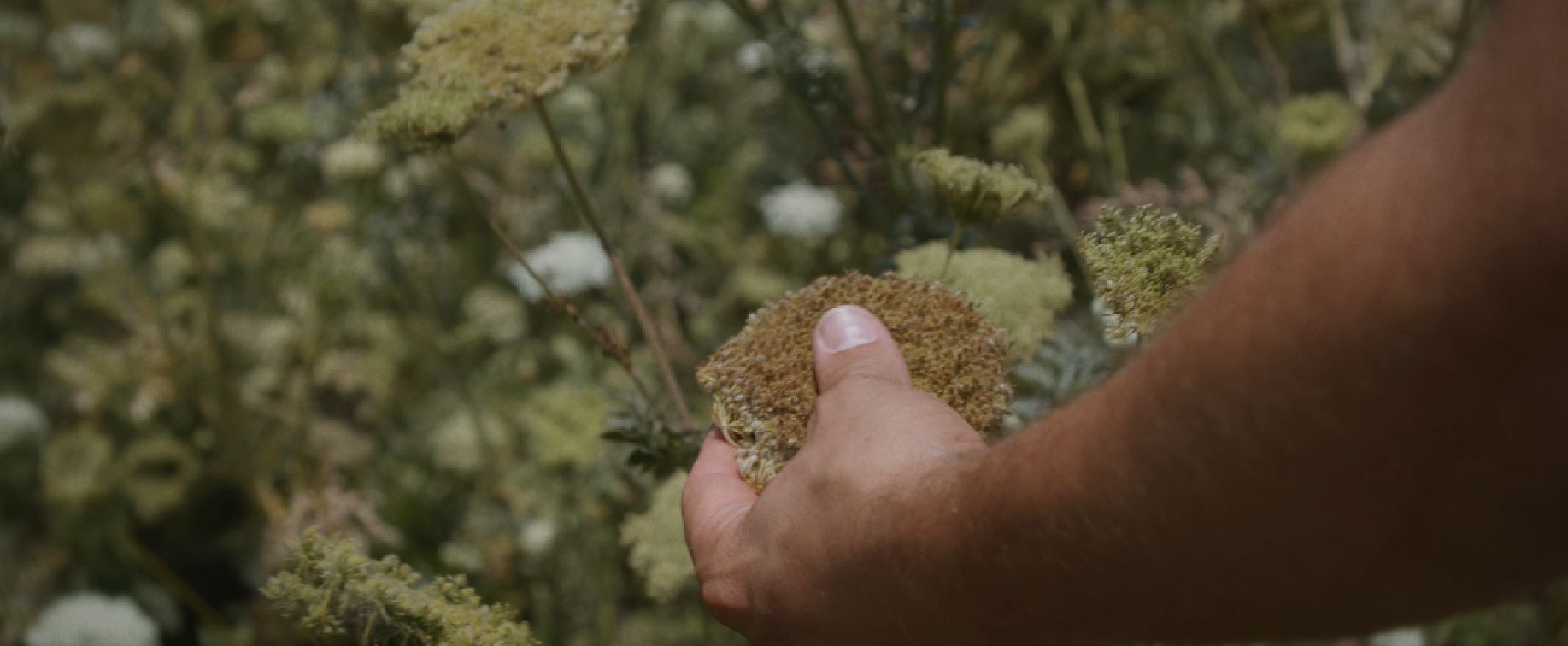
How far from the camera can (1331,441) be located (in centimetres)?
48

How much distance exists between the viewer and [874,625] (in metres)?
0.69

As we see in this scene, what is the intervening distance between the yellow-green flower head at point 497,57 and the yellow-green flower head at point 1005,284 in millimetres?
314

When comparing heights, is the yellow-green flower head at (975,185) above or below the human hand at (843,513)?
above

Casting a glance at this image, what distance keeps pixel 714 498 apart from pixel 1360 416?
439mm

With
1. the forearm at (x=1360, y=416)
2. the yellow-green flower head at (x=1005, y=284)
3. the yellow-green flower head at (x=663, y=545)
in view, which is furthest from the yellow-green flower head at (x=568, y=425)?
the forearm at (x=1360, y=416)

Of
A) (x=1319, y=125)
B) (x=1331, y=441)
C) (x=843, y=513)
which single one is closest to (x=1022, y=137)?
(x=1319, y=125)

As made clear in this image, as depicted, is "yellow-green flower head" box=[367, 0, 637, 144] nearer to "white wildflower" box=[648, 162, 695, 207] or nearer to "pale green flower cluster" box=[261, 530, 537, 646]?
"pale green flower cluster" box=[261, 530, 537, 646]

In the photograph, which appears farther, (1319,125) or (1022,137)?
(1022,137)

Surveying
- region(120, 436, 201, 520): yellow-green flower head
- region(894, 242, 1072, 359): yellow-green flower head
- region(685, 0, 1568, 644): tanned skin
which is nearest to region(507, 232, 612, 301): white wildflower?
region(120, 436, 201, 520): yellow-green flower head

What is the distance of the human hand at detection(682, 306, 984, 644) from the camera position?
0.67 metres

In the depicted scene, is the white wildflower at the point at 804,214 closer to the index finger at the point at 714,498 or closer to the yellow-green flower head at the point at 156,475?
the yellow-green flower head at the point at 156,475

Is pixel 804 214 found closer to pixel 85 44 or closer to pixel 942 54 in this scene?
pixel 942 54

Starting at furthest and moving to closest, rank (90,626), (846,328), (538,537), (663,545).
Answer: (90,626), (538,537), (663,545), (846,328)

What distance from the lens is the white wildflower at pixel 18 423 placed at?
2.21 m
